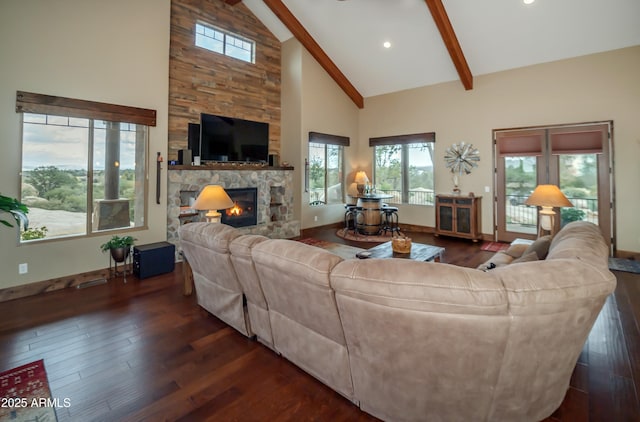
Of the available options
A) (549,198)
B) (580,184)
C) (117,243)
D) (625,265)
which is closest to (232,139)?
(117,243)

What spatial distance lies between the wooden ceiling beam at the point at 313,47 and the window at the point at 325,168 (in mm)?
1335

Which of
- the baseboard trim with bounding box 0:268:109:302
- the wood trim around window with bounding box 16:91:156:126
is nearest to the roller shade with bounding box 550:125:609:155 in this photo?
the wood trim around window with bounding box 16:91:156:126

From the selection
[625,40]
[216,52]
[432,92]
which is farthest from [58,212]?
[625,40]

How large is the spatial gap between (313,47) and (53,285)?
6871mm

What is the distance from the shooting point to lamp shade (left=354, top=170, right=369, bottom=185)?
8719 mm

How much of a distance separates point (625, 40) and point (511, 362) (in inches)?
268

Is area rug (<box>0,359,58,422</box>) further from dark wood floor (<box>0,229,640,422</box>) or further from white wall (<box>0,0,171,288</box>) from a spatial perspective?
white wall (<box>0,0,171,288</box>)

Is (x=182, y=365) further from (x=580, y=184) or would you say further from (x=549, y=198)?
(x=580, y=184)

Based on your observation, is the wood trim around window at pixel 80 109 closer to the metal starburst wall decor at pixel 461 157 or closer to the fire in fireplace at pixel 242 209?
the fire in fireplace at pixel 242 209

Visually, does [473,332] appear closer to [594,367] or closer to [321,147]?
[594,367]

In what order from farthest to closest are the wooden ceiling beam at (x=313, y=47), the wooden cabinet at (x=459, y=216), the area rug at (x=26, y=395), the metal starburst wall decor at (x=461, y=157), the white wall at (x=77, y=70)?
the metal starburst wall decor at (x=461, y=157), the wooden cabinet at (x=459, y=216), the wooden ceiling beam at (x=313, y=47), the white wall at (x=77, y=70), the area rug at (x=26, y=395)

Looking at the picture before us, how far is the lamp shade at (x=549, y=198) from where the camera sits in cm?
382

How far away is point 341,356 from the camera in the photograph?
192cm

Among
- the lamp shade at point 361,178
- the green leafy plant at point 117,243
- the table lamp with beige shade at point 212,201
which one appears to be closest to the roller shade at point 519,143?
the lamp shade at point 361,178
